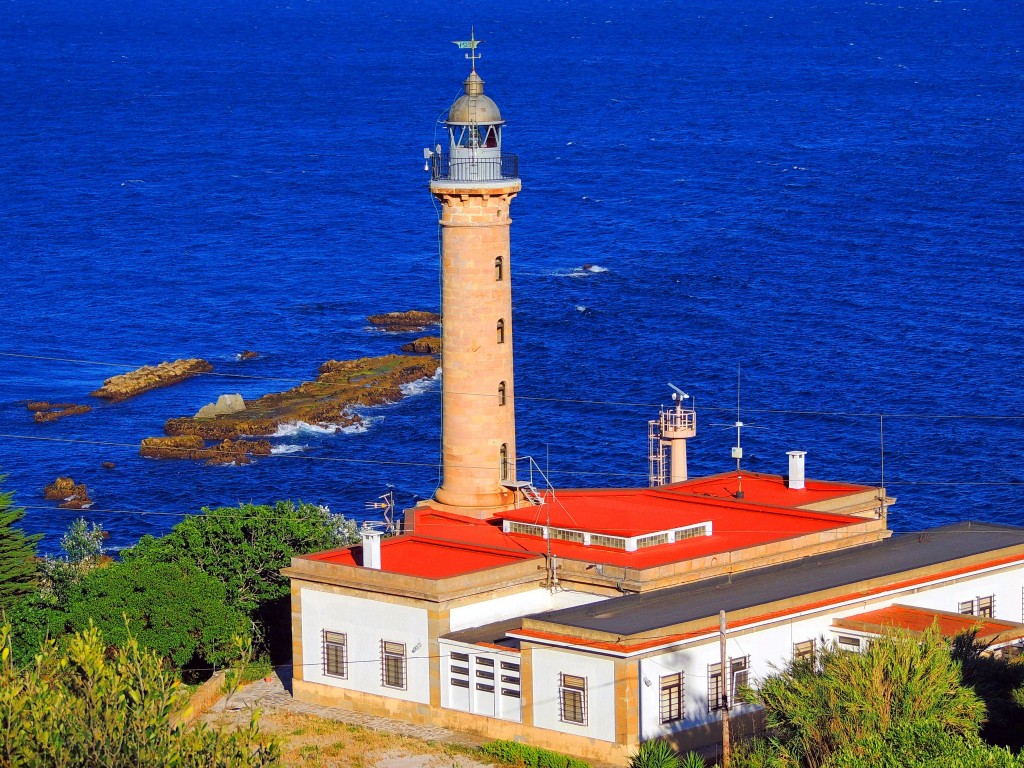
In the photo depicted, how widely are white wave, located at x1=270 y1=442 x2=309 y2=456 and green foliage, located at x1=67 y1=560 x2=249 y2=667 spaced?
136 feet

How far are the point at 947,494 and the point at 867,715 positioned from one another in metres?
48.2

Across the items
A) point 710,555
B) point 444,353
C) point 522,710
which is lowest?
point 522,710

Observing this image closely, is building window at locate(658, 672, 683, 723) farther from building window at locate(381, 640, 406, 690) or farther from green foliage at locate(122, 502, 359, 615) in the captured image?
green foliage at locate(122, 502, 359, 615)

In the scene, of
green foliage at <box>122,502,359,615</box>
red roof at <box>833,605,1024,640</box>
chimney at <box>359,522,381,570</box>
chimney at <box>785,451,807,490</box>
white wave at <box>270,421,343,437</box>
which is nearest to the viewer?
red roof at <box>833,605,1024,640</box>

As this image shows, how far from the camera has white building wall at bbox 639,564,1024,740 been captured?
40750 millimetres

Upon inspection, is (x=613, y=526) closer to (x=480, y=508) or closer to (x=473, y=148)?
(x=480, y=508)

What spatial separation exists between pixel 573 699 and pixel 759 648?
463 cm

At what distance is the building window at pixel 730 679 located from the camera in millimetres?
41719

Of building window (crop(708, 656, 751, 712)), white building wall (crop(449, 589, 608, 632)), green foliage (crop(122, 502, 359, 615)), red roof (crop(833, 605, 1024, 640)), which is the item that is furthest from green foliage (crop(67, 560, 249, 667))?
red roof (crop(833, 605, 1024, 640))

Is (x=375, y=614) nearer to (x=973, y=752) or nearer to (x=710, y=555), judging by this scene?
(x=710, y=555)

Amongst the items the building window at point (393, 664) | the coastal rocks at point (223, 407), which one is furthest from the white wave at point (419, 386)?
the building window at point (393, 664)

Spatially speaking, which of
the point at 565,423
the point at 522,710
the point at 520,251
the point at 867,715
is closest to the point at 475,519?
the point at 522,710

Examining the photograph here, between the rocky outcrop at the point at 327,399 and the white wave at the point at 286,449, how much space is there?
269 centimetres

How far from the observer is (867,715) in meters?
36.7
